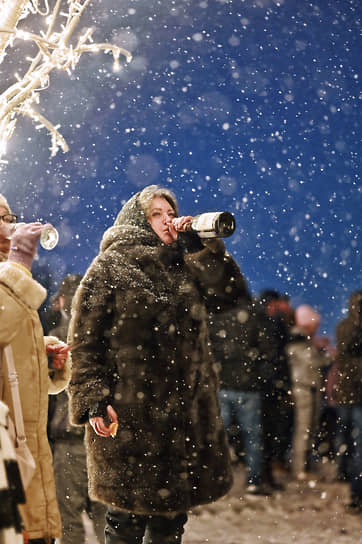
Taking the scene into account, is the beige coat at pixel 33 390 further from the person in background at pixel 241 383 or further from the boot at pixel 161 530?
the person in background at pixel 241 383

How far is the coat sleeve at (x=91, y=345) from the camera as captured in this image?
1.42m

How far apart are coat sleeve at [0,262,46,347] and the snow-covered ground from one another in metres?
1.35

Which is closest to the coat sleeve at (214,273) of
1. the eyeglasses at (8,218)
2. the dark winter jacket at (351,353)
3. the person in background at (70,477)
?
the eyeglasses at (8,218)

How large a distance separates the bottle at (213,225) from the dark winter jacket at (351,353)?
97 cm

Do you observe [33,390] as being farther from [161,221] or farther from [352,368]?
[352,368]

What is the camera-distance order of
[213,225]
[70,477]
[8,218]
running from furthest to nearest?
[70,477], [213,225], [8,218]

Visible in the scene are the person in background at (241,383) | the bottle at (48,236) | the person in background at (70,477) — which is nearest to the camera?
the bottle at (48,236)

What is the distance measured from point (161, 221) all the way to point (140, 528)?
769mm

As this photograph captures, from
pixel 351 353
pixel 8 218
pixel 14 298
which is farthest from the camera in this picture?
pixel 351 353

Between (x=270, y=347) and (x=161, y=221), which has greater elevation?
(x=161, y=221)

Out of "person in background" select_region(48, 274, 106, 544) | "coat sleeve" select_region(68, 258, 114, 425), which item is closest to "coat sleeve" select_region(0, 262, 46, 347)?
"coat sleeve" select_region(68, 258, 114, 425)

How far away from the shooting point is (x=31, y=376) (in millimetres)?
1126

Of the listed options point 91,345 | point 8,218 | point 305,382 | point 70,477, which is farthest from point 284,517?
point 8,218

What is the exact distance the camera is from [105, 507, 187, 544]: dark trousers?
1432 millimetres
